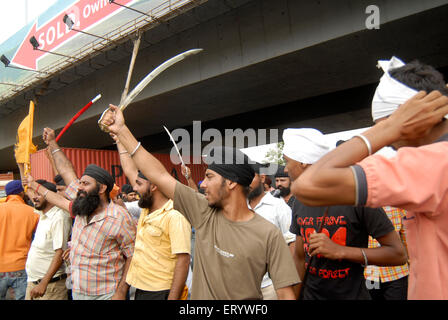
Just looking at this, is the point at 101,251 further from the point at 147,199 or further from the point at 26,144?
the point at 26,144

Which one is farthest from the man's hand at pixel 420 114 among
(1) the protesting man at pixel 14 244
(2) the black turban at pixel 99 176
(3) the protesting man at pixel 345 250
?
(1) the protesting man at pixel 14 244

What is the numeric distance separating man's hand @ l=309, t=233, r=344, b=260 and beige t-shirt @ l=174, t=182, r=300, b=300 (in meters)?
0.22

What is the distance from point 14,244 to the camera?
4.56 metres

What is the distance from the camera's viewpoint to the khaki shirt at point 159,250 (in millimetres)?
2887

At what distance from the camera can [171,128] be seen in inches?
557

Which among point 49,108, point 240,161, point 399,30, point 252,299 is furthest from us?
point 49,108

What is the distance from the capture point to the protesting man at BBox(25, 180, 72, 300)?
12.8ft

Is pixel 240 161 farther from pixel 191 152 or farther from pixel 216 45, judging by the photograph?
pixel 191 152

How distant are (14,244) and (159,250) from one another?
9.21ft

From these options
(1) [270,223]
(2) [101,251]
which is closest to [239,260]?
(1) [270,223]

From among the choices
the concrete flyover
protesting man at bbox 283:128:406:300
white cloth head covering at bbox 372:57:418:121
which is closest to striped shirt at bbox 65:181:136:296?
protesting man at bbox 283:128:406:300

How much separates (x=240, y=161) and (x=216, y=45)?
651cm

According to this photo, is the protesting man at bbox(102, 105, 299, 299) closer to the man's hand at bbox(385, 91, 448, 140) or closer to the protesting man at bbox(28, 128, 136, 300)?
the man's hand at bbox(385, 91, 448, 140)
